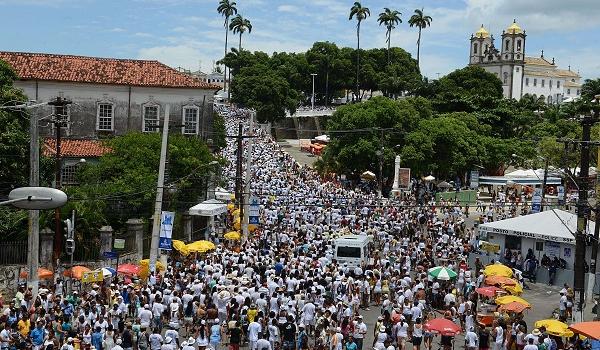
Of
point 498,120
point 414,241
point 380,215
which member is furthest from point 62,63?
point 498,120

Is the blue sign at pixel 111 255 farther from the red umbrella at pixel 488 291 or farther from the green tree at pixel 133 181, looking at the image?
the red umbrella at pixel 488 291

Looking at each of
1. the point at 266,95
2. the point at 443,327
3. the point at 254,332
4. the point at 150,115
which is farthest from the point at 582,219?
the point at 266,95

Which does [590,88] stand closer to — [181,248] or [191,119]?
[191,119]

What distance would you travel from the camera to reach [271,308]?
851 inches

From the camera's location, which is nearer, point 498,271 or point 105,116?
point 498,271

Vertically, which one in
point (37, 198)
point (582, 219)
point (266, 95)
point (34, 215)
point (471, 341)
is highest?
point (266, 95)

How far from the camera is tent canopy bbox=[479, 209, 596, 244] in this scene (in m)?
32.5

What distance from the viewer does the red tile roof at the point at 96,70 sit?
47094 mm

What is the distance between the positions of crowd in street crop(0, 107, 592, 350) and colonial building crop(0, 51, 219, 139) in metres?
17.8

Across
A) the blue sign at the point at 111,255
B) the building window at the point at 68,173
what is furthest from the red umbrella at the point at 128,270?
the building window at the point at 68,173

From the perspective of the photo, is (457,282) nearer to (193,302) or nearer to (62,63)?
(193,302)

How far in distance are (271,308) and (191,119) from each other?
30.0 meters

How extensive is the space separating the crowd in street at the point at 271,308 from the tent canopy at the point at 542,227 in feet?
8.67

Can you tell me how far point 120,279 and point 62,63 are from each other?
85.8 ft
